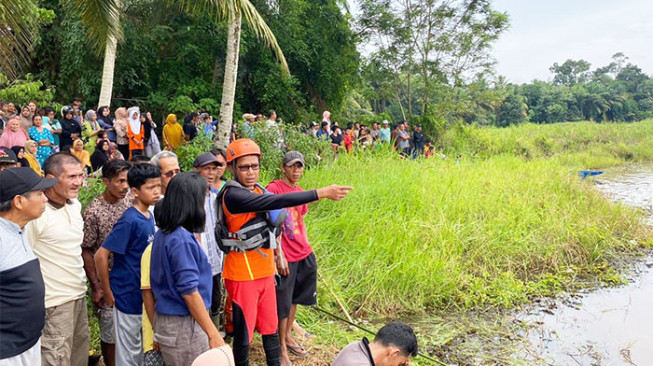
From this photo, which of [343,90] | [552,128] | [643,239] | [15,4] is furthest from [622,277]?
[552,128]

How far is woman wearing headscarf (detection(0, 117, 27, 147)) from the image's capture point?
6223 millimetres

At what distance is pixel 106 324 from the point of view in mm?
2799

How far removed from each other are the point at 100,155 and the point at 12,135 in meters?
1.10

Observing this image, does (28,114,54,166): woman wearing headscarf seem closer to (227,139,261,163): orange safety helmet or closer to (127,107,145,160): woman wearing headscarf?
(127,107,145,160): woman wearing headscarf

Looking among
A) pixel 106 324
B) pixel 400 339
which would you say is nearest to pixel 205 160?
pixel 106 324

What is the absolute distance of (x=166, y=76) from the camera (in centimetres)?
1182

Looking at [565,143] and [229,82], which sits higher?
[229,82]

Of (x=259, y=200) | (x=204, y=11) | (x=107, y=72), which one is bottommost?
(x=259, y=200)

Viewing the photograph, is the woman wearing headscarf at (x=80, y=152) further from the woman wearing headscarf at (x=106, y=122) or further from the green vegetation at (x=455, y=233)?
the green vegetation at (x=455, y=233)

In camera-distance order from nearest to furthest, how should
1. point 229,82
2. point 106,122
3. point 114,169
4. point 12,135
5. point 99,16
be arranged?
point 114,169
point 99,16
point 12,135
point 229,82
point 106,122

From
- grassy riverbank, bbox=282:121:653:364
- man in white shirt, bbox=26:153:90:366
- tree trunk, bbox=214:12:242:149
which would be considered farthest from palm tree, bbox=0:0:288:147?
man in white shirt, bbox=26:153:90:366

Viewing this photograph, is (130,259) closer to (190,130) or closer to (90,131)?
(90,131)

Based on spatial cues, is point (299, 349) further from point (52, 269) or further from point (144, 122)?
point (144, 122)

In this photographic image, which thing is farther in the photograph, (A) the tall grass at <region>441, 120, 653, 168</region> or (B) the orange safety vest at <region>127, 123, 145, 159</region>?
(A) the tall grass at <region>441, 120, 653, 168</region>
